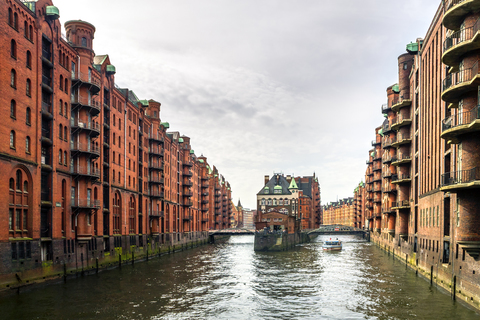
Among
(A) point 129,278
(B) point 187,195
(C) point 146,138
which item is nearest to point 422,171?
(A) point 129,278

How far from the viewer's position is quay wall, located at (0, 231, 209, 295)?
38281 mm

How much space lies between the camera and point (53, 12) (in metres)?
47.0

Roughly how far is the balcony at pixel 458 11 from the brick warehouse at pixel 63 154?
33866 millimetres

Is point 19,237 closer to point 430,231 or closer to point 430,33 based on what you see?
point 430,231

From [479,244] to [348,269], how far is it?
31.8 metres

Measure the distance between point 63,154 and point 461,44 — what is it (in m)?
38.9

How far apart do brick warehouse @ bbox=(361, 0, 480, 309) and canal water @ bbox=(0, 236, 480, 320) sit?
3.10m

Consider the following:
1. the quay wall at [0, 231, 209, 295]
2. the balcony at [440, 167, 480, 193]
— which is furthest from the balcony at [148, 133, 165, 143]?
the balcony at [440, 167, 480, 193]

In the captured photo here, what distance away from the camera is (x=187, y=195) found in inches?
4545

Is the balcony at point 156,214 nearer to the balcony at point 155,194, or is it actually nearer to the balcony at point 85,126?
the balcony at point 155,194

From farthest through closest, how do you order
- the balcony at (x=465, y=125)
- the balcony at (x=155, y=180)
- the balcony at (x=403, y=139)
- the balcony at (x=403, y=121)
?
the balcony at (x=155, y=180) < the balcony at (x=403, y=139) < the balcony at (x=403, y=121) < the balcony at (x=465, y=125)

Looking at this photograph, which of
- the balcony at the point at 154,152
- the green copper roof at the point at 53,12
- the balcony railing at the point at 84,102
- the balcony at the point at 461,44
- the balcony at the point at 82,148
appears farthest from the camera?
the balcony at the point at 154,152

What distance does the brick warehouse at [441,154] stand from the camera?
3112 cm

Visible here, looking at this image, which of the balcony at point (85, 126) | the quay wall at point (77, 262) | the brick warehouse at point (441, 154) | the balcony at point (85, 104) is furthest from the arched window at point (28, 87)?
the brick warehouse at point (441, 154)
